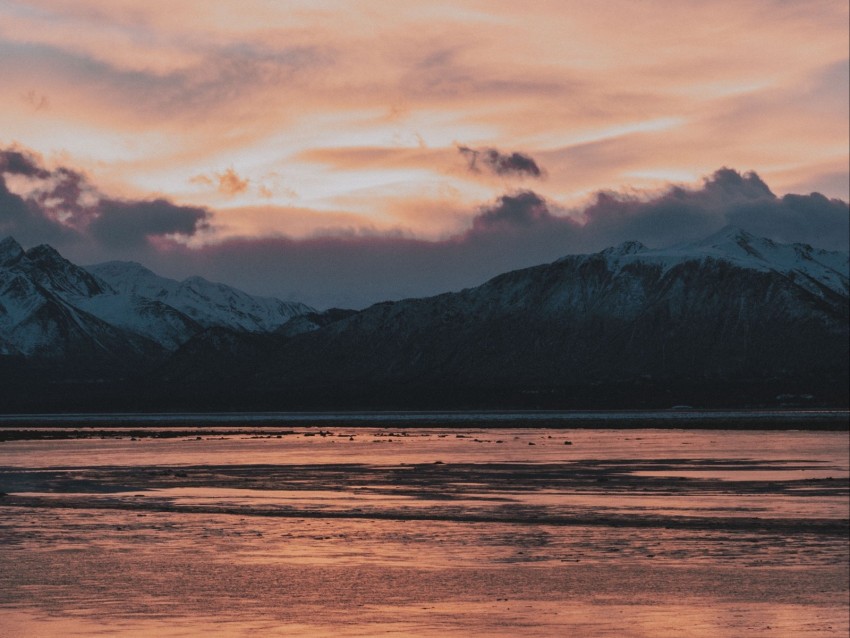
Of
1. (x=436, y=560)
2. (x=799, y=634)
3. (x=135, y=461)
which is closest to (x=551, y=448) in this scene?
(x=135, y=461)

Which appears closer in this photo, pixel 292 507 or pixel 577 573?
pixel 577 573

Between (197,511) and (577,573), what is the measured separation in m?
23.3

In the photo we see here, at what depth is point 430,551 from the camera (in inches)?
1697

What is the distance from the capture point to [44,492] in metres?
66.9

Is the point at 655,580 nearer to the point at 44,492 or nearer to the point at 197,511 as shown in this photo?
the point at 197,511

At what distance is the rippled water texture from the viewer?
32.2 metres

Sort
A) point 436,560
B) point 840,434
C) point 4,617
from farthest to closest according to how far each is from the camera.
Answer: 1. point 840,434
2. point 436,560
3. point 4,617

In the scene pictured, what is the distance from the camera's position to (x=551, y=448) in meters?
112

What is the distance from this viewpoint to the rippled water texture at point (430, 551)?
32.2m

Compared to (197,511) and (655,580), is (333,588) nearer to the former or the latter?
(655,580)

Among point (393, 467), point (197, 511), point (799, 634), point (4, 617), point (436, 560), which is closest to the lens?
point (799, 634)

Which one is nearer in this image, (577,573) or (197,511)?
(577,573)

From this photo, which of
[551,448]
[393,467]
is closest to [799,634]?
[393,467]

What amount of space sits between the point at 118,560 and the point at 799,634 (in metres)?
22.0
